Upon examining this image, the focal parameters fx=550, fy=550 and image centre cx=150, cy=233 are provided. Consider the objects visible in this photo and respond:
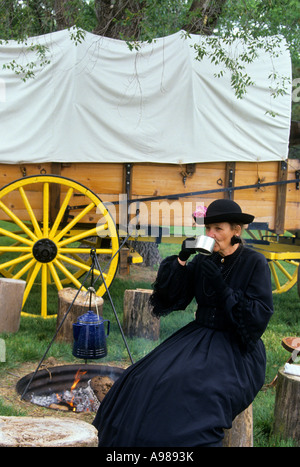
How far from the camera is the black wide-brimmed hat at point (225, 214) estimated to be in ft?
9.59

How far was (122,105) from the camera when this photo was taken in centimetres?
579

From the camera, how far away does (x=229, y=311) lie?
2.72m

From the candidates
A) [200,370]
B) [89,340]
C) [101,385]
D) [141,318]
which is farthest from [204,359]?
[141,318]

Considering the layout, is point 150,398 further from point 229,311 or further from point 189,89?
point 189,89

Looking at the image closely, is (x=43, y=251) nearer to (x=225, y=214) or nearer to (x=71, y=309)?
(x=71, y=309)

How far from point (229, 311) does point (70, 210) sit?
3.49 meters

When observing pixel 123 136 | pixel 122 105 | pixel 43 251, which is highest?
pixel 122 105

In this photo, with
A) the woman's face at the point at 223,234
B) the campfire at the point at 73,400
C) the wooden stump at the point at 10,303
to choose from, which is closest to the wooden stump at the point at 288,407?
the woman's face at the point at 223,234

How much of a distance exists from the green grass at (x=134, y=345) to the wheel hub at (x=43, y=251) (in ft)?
2.13

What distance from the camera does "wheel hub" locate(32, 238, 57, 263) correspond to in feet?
18.7

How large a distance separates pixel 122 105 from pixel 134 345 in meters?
2.48

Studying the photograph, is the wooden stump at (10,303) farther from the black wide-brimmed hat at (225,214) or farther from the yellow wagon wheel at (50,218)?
the black wide-brimmed hat at (225,214)

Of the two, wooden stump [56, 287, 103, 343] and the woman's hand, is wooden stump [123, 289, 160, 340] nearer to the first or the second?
wooden stump [56, 287, 103, 343]

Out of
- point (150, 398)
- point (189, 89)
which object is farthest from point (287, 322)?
point (150, 398)
